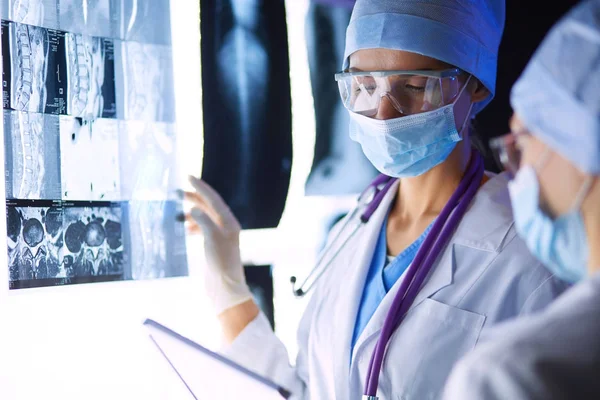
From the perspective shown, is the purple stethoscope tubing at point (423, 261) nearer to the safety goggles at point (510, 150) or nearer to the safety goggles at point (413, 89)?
the safety goggles at point (413, 89)

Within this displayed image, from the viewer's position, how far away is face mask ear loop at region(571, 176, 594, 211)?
71 centimetres

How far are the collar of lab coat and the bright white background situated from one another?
1.19 feet

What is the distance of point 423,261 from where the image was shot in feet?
4.36

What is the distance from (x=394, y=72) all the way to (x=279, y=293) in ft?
2.35

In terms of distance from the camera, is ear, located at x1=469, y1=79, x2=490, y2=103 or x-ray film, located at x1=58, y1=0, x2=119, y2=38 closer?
x-ray film, located at x1=58, y1=0, x2=119, y2=38

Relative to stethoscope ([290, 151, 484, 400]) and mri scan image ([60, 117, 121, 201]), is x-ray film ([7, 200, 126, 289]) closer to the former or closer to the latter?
mri scan image ([60, 117, 121, 201])

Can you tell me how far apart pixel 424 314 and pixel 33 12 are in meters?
0.95

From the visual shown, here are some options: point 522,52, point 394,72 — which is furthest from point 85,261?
point 522,52

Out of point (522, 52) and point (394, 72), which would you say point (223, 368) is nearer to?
point (394, 72)

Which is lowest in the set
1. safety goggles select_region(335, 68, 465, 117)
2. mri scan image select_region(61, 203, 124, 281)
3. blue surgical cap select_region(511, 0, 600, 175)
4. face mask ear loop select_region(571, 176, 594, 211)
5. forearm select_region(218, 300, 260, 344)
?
forearm select_region(218, 300, 260, 344)

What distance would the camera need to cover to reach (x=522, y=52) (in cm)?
216

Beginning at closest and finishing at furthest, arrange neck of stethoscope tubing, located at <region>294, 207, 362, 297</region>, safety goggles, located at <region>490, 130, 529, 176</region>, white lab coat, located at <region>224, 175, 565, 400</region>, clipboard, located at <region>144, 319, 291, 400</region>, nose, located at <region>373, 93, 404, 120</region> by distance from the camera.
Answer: safety goggles, located at <region>490, 130, 529, 176</region> < clipboard, located at <region>144, 319, 291, 400</region> < white lab coat, located at <region>224, 175, 565, 400</region> < nose, located at <region>373, 93, 404, 120</region> < neck of stethoscope tubing, located at <region>294, 207, 362, 297</region>

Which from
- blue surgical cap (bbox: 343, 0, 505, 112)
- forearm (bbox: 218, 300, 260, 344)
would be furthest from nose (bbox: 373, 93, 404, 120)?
forearm (bbox: 218, 300, 260, 344)

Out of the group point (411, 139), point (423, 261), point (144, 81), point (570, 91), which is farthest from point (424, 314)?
point (144, 81)
